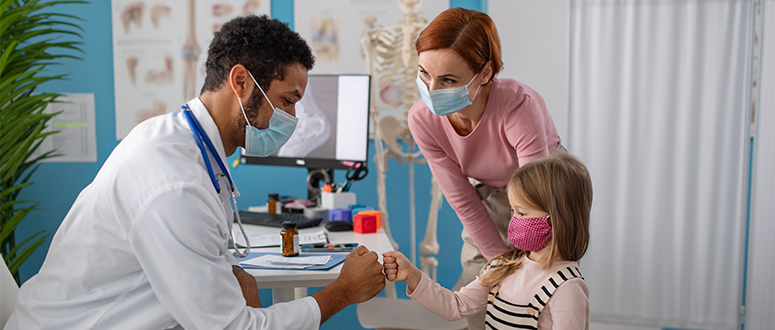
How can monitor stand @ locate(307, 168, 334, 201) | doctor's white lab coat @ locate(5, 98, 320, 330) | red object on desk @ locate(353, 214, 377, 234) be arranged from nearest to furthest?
doctor's white lab coat @ locate(5, 98, 320, 330), red object on desk @ locate(353, 214, 377, 234), monitor stand @ locate(307, 168, 334, 201)

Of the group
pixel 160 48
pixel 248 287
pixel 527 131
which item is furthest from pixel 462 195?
pixel 160 48

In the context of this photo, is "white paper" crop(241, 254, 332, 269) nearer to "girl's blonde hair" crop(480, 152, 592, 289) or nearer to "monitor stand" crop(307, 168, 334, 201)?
"girl's blonde hair" crop(480, 152, 592, 289)

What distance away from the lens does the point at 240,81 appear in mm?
1188

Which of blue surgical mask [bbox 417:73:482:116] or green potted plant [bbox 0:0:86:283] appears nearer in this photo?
blue surgical mask [bbox 417:73:482:116]

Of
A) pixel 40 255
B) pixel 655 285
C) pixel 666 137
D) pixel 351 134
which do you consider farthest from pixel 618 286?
pixel 40 255

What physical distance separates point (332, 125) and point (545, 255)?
119cm

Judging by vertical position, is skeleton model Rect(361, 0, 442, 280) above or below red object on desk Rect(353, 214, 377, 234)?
above

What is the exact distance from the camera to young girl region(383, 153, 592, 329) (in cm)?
126

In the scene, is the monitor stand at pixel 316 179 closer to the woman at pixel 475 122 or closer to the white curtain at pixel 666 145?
the woman at pixel 475 122

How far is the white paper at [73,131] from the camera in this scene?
3062mm

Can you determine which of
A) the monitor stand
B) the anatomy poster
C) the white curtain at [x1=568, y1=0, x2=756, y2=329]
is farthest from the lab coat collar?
the white curtain at [x1=568, y1=0, x2=756, y2=329]

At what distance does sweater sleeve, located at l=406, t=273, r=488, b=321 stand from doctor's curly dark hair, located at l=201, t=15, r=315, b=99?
0.67 metres

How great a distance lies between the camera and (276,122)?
1282 mm

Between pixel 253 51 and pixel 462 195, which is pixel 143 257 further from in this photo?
Answer: pixel 462 195
